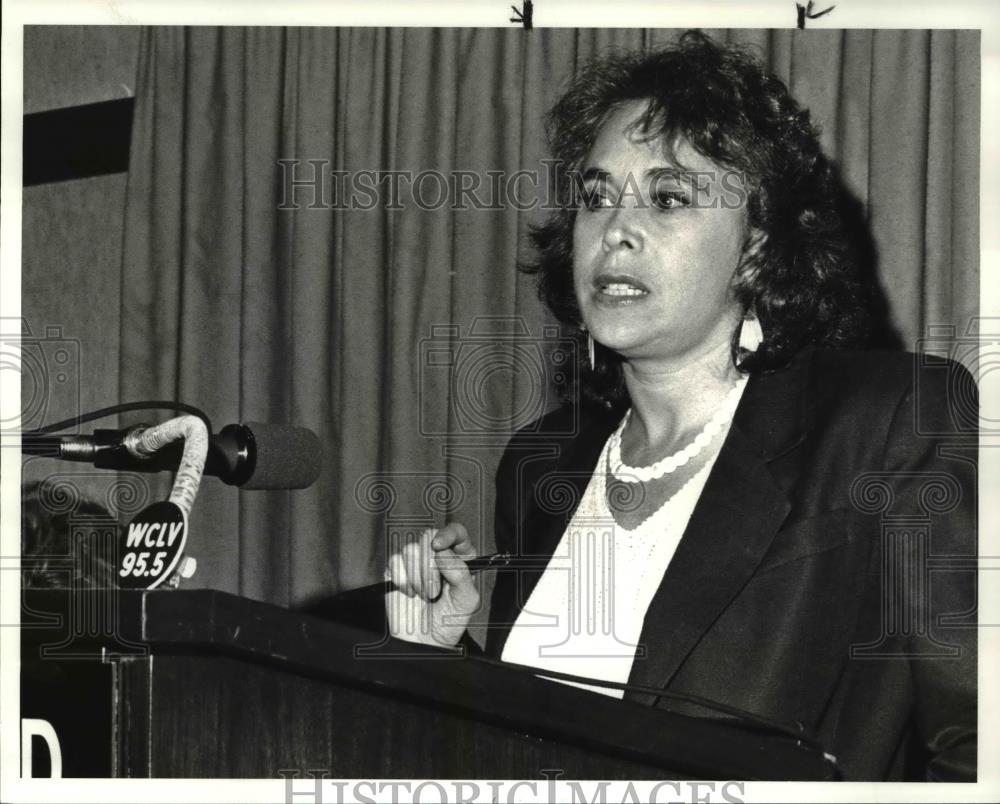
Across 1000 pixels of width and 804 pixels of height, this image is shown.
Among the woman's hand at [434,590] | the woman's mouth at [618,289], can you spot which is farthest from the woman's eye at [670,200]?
the woman's hand at [434,590]

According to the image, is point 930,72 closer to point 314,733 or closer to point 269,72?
point 269,72

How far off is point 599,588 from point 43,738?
916mm

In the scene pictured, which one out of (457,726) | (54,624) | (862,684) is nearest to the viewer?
(457,726)

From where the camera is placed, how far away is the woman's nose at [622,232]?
1.98m

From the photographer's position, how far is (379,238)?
2158 millimetres

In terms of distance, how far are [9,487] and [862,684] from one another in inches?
54.4

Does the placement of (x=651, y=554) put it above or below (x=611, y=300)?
below

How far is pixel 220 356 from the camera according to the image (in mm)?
2164

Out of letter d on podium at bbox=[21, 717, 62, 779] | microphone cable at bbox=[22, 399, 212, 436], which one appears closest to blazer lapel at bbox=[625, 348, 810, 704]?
microphone cable at bbox=[22, 399, 212, 436]

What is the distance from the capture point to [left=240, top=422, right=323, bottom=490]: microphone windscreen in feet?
6.24

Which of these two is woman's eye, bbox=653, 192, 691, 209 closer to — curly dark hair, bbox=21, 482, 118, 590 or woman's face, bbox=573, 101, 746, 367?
woman's face, bbox=573, 101, 746, 367

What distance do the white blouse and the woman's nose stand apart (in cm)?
31

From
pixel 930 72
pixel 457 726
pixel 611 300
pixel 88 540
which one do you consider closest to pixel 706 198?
pixel 611 300

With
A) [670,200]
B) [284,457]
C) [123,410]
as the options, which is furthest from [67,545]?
[670,200]
